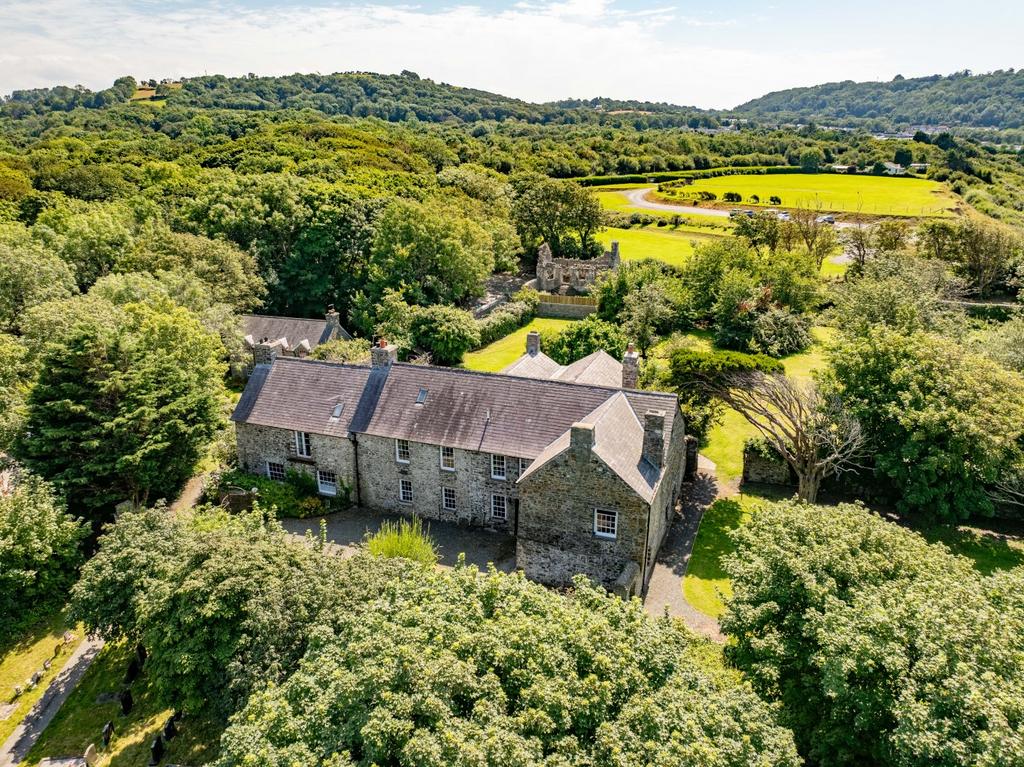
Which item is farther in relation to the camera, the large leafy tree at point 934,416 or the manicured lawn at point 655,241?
the manicured lawn at point 655,241

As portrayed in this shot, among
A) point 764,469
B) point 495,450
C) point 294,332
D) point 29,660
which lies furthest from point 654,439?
point 294,332

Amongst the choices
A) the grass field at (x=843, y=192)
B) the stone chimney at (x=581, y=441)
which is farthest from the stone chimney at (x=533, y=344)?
the grass field at (x=843, y=192)

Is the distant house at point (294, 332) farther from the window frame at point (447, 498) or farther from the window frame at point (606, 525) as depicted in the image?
the window frame at point (606, 525)

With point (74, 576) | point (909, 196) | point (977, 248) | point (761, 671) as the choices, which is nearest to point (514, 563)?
point (761, 671)

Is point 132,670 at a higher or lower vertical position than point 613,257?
lower

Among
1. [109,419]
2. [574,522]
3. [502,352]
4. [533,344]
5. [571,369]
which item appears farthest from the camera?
[502,352]

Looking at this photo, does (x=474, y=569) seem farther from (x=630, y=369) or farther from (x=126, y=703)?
(x=630, y=369)

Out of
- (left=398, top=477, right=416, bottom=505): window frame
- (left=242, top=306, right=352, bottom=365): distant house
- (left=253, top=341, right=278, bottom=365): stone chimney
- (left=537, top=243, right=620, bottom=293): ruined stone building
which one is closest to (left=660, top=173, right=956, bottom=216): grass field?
(left=537, top=243, right=620, bottom=293): ruined stone building
